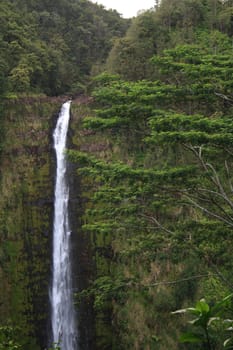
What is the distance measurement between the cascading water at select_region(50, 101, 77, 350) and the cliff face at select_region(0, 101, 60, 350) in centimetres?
29

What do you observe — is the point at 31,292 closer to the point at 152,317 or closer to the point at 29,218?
the point at 29,218

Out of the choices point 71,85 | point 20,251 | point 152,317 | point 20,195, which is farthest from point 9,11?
point 152,317

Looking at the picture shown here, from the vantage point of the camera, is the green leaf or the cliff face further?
the cliff face

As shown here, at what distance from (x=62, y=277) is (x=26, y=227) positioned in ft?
8.38

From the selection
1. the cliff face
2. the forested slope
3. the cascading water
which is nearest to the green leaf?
the forested slope

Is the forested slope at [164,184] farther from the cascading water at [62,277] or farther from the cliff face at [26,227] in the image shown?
the cliff face at [26,227]

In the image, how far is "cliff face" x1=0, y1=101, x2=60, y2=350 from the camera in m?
15.0

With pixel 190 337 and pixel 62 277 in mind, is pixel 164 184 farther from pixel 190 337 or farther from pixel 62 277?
pixel 62 277

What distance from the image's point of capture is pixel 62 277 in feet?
51.8

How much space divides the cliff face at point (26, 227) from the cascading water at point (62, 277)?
0.94 ft

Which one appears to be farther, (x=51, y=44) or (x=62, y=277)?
(x=51, y=44)

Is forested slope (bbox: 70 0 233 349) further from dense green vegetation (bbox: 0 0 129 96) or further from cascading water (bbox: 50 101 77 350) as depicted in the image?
dense green vegetation (bbox: 0 0 129 96)

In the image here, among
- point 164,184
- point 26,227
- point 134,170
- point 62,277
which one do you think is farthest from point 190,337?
point 26,227

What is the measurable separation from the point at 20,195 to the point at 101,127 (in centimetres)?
1085
